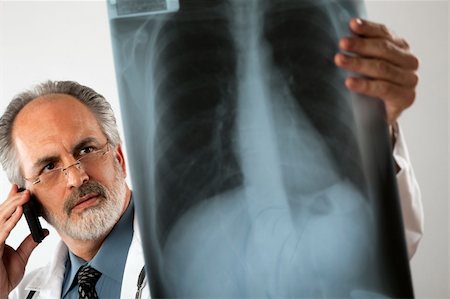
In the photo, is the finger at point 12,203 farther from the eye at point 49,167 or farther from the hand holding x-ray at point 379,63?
the hand holding x-ray at point 379,63

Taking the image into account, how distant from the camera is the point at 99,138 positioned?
83cm

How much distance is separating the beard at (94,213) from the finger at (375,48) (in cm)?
43

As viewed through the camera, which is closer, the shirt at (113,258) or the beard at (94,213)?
→ the beard at (94,213)

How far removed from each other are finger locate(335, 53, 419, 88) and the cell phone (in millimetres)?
555

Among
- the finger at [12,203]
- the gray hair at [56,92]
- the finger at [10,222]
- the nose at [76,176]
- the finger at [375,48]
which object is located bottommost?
the finger at [10,222]

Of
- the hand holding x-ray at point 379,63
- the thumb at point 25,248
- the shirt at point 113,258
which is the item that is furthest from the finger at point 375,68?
the thumb at point 25,248

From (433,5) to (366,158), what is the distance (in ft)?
1.42

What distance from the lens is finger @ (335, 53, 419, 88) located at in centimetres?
49

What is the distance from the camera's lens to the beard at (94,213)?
795mm

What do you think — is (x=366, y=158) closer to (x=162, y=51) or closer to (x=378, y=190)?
(x=378, y=190)

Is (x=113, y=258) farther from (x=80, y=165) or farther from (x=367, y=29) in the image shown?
(x=367, y=29)

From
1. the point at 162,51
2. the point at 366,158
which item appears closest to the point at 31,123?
the point at 162,51

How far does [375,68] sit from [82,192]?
1.47 feet

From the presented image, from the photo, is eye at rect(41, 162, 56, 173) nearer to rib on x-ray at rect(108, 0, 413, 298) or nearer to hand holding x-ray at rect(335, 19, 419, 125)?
rib on x-ray at rect(108, 0, 413, 298)
